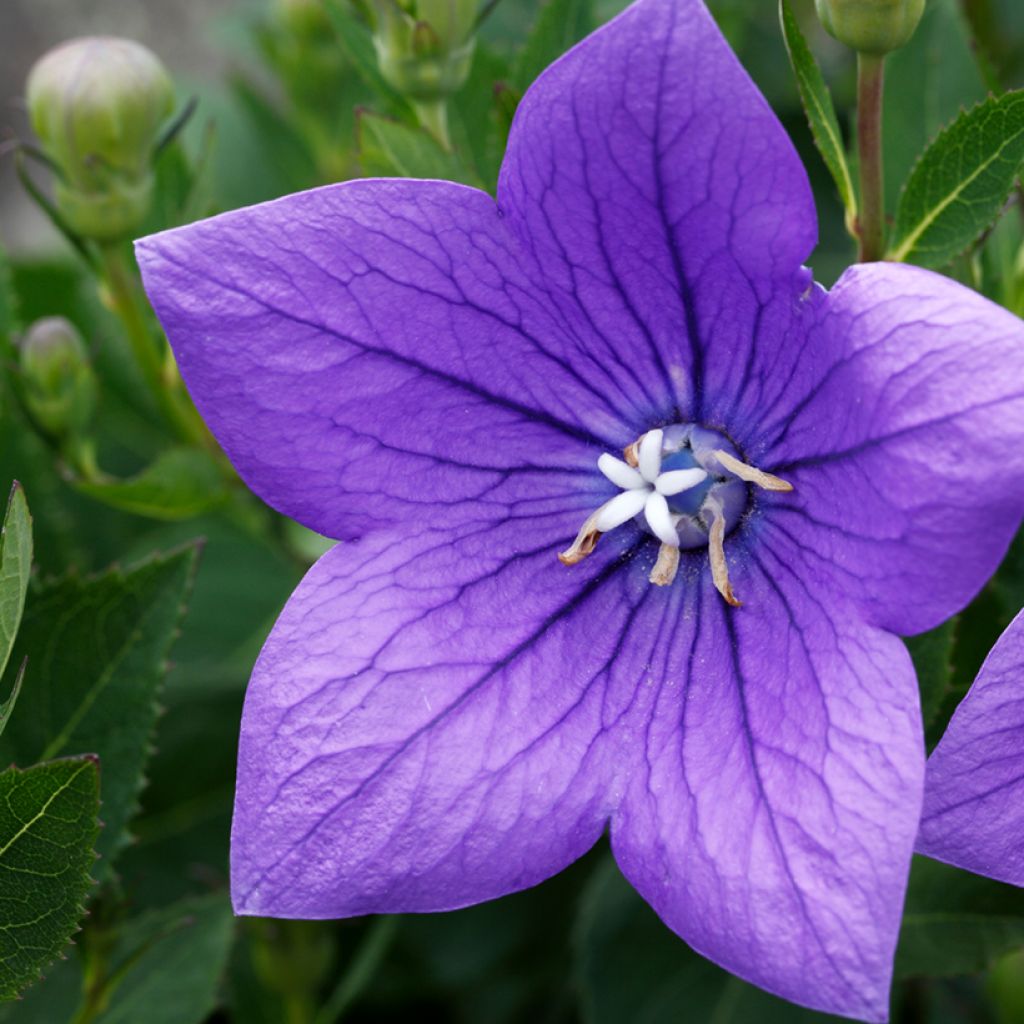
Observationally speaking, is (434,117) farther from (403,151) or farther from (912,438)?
(912,438)

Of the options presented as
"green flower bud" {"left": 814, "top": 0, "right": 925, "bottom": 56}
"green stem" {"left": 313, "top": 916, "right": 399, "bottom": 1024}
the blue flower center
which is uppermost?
"green flower bud" {"left": 814, "top": 0, "right": 925, "bottom": 56}

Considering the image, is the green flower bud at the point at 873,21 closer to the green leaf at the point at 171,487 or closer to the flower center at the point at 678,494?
the flower center at the point at 678,494

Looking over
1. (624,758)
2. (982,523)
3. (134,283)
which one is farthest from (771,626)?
(134,283)

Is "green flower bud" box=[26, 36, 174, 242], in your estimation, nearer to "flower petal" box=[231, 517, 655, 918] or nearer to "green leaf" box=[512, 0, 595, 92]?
"green leaf" box=[512, 0, 595, 92]

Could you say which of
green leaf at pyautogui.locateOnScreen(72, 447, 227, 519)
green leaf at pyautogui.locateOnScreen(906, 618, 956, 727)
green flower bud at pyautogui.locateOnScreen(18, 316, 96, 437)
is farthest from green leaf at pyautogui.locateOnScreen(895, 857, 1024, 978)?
green flower bud at pyautogui.locateOnScreen(18, 316, 96, 437)

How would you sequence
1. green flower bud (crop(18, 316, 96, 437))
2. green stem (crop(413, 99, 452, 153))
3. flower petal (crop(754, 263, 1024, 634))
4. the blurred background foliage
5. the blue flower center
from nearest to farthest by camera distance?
flower petal (crop(754, 263, 1024, 634)) → the blue flower center → the blurred background foliage → green stem (crop(413, 99, 452, 153)) → green flower bud (crop(18, 316, 96, 437))

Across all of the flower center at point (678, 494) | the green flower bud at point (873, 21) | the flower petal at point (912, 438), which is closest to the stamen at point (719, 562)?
the flower center at point (678, 494)

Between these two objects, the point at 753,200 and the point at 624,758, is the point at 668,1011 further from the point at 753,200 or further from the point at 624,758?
the point at 753,200
